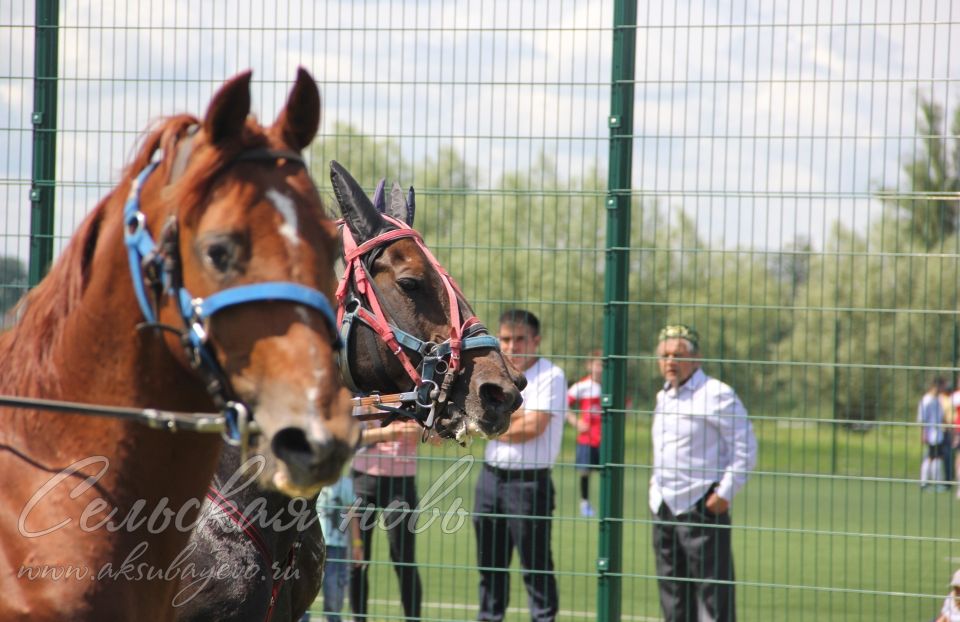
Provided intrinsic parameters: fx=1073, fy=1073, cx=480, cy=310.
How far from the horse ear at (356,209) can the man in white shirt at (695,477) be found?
2431 mm

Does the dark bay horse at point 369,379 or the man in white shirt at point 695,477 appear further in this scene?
the man in white shirt at point 695,477

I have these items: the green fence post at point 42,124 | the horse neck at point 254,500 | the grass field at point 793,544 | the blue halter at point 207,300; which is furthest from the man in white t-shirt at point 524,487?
the blue halter at point 207,300

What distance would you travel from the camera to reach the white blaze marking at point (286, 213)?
210 centimetres

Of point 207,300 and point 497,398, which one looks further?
point 497,398

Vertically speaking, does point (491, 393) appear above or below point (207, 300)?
below

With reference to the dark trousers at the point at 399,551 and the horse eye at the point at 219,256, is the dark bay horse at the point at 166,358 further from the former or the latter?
the dark trousers at the point at 399,551

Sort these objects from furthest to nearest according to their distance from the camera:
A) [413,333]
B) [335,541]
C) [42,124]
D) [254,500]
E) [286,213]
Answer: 1. [335,541]
2. [42,124]
3. [413,333]
4. [254,500]
5. [286,213]

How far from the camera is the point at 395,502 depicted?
559 cm

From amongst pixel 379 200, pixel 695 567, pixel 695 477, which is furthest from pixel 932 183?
pixel 379 200

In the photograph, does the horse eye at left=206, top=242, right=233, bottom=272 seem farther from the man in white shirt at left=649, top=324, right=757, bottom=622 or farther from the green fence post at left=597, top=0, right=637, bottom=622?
the man in white shirt at left=649, top=324, right=757, bottom=622

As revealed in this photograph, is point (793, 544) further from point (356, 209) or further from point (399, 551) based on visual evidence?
point (356, 209)

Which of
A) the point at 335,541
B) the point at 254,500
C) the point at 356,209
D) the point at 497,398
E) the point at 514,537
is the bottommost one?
the point at 335,541

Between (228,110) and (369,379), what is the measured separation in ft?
6.49

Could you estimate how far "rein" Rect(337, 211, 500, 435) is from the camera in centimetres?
385
